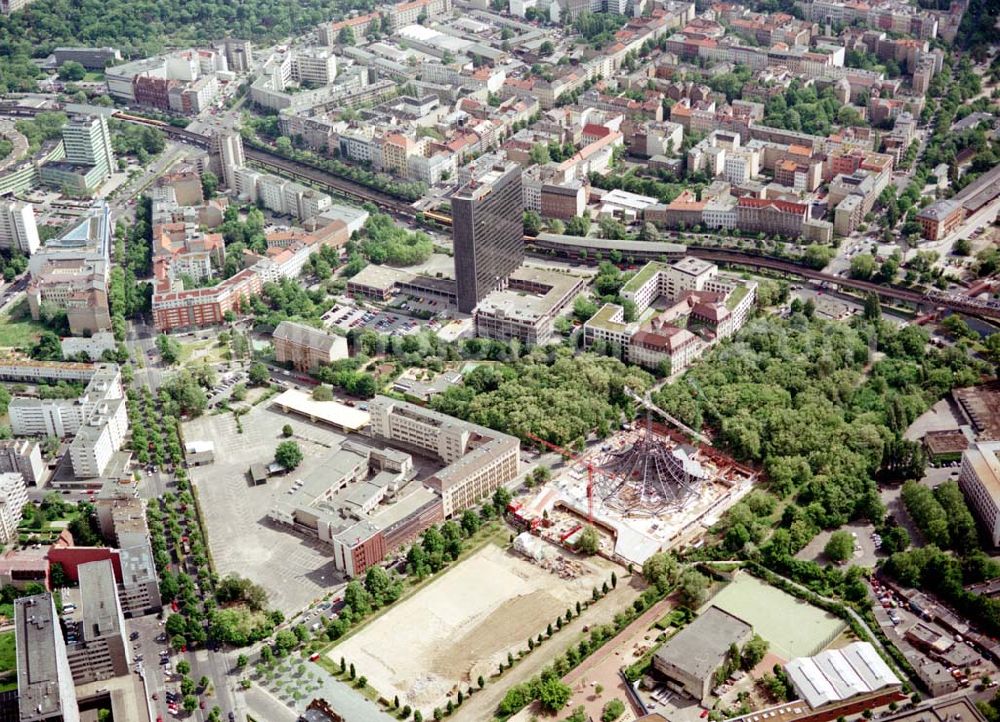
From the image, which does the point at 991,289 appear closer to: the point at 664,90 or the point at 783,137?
the point at 783,137

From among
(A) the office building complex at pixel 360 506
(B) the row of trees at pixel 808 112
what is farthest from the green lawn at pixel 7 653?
(B) the row of trees at pixel 808 112

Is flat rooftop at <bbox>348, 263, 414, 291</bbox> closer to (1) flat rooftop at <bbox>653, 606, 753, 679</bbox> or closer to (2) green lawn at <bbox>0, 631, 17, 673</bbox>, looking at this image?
(2) green lawn at <bbox>0, 631, 17, 673</bbox>

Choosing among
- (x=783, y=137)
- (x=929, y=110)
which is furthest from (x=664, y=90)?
(x=929, y=110)

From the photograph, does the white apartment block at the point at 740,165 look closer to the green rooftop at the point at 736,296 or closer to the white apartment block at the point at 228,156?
the green rooftop at the point at 736,296

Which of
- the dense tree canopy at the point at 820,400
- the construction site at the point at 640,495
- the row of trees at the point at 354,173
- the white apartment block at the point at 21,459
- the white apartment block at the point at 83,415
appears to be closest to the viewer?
the construction site at the point at 640,495

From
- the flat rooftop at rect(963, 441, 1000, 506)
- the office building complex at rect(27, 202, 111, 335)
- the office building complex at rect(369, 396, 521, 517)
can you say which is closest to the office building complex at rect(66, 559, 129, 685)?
the office building complex at rect(369, 396, 521, 517)

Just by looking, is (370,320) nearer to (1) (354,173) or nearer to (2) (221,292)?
(2) (221,292)
